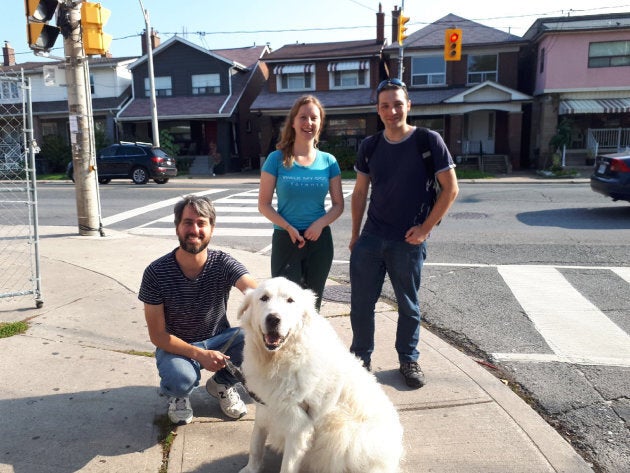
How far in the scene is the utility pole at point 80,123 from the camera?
875 cm

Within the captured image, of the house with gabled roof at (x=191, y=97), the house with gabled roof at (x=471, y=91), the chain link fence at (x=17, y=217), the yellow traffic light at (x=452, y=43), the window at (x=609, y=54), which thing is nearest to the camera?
the chain link fence at (x=17, y=217)

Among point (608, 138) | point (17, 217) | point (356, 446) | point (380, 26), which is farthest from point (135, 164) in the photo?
point (608, 138)

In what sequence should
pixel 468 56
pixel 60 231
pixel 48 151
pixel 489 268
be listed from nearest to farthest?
pixel 489 268 → pixel 60 231 → pixel 468 56 → pixel 48 151

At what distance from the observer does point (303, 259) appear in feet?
13.5

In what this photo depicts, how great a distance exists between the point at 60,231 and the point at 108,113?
84.3 feet

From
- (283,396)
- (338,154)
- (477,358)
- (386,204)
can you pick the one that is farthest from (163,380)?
(338,154)

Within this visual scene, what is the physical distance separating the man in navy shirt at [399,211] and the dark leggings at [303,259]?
0.78ft

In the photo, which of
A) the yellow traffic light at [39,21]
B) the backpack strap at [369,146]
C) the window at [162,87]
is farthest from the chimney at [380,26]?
the backpack strap at [369,146]

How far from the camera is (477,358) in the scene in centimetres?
458

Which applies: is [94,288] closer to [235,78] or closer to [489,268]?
[489,268]

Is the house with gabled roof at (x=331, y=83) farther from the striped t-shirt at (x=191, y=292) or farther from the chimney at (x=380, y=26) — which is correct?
the striped t-shirt at (x=191, y=292)

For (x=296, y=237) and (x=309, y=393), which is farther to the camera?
(x=296, y=237)

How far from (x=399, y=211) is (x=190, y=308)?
1.63 meters

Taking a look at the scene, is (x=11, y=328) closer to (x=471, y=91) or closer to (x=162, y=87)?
(x=471, y=91)
